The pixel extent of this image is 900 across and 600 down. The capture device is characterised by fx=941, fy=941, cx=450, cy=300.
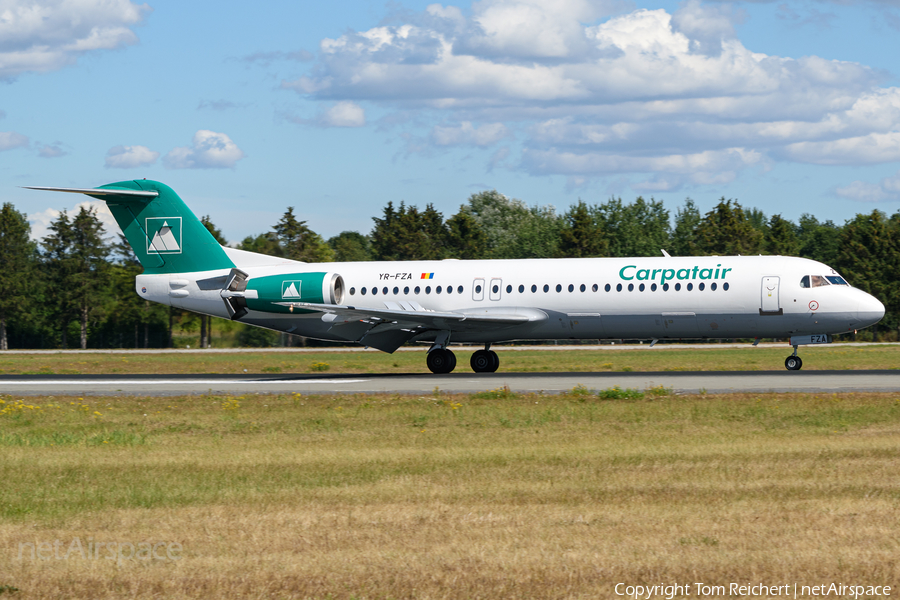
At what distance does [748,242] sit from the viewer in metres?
76.2

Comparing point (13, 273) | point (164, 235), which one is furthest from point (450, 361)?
point (13, 273)

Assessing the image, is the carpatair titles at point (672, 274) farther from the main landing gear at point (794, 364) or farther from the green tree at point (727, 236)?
the green tree at point (727, 236)

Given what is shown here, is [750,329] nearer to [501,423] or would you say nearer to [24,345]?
[501,423]

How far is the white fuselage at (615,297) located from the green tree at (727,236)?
46.4m

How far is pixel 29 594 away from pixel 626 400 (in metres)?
14.9

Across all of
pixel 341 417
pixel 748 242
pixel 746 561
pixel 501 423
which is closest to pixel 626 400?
pixel 501 423

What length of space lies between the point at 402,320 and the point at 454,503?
66.1 feet

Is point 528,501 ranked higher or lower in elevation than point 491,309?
lower

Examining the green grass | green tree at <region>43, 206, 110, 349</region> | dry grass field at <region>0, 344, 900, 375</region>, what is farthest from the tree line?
the green grass

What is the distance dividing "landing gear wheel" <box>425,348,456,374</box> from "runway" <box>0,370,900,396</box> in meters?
1.33

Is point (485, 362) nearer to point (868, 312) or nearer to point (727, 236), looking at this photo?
point (868, 312)

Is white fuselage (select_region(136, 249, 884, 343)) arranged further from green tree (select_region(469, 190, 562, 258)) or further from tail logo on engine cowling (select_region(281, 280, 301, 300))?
green tree (select_region(469, 190, 562, 258))

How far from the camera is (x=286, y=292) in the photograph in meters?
31.2

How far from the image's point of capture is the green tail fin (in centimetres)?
3300
